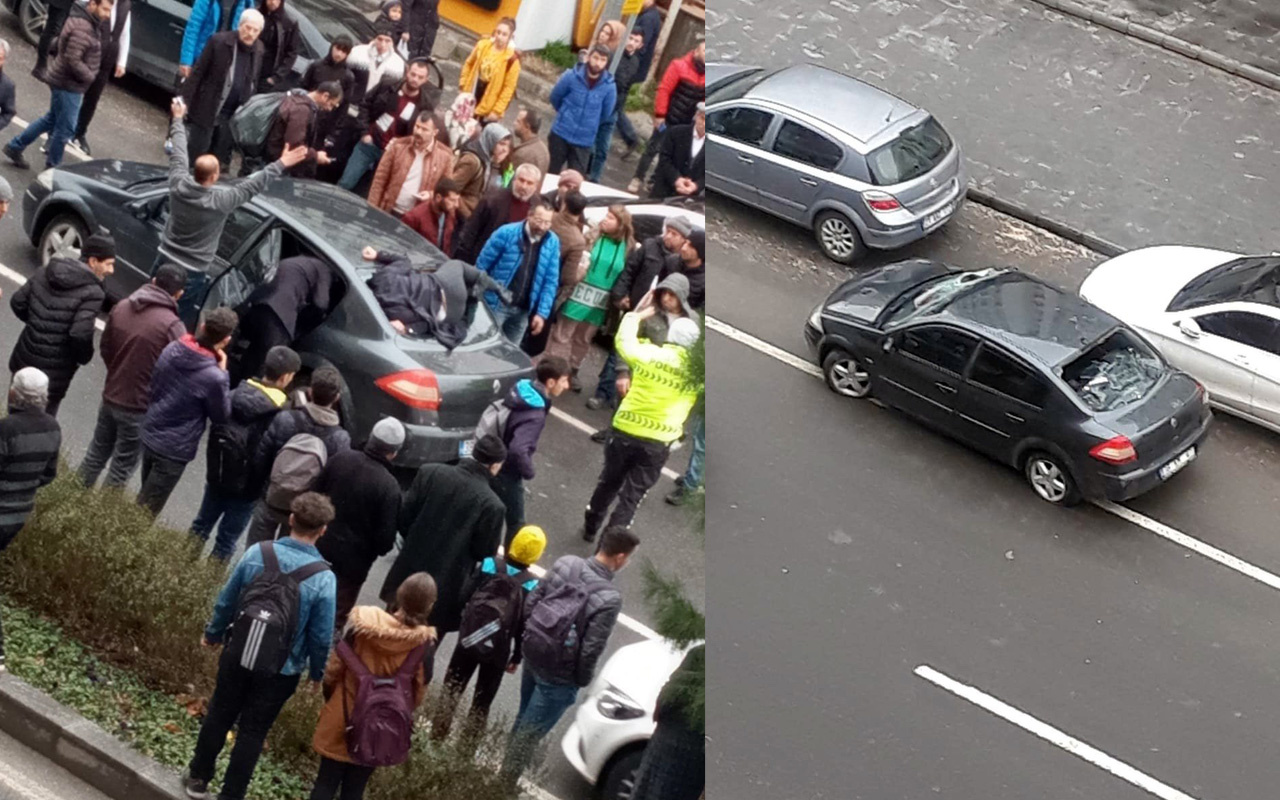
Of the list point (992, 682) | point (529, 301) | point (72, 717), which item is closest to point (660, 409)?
point (992, 682)

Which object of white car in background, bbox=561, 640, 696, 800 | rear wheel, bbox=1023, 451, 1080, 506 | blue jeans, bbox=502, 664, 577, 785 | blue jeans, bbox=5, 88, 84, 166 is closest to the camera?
white car in background, bbox=561, 640, 696, 800

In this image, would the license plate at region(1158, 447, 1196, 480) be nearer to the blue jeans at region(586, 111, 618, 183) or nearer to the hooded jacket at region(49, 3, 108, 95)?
the blue jeans at region(586, 111, 618, 183)

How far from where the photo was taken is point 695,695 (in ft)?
4.22

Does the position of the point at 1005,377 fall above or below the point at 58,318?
above

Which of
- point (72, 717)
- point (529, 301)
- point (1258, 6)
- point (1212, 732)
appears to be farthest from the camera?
point (529, 301)

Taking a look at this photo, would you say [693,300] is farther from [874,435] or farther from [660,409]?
[874,435]

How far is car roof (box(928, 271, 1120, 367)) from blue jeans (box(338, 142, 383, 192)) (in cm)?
321

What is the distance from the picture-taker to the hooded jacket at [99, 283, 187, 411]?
13.5ft

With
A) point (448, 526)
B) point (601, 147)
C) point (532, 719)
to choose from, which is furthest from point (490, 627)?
point (601, 147)

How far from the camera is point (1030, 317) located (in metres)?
1.79

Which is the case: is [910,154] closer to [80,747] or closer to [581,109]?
[581,109]

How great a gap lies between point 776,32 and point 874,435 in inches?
17.1

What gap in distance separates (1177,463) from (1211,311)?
0.61 metres

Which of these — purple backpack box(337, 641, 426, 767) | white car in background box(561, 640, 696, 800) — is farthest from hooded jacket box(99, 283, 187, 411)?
white car in background box(561, 640, 696, 800)
